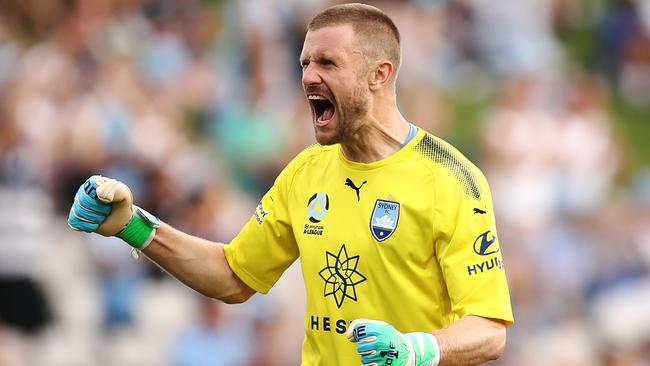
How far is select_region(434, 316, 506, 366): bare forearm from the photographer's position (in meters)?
4.76

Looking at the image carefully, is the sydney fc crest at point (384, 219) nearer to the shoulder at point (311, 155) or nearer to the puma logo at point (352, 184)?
the puma logo at point (352, 184)

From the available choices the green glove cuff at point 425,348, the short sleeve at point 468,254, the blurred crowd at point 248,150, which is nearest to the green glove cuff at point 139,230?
the short sleeve at point 468,254

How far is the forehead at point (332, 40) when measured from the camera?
17.0ft

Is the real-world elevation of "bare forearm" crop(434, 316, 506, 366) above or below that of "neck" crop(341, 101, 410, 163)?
below

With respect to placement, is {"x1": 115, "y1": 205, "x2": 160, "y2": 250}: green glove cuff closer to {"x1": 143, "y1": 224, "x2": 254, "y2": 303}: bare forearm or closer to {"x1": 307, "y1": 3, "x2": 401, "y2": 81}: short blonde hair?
{"x1": 143, "y1": 224, "x2": 254, "y2": 303}: bare forearm

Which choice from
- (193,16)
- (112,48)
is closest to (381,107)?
(112,48)

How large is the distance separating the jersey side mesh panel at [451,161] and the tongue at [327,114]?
39 centimetres

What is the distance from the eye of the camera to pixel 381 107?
534 cm

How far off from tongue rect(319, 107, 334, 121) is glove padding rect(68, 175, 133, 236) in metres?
0.93

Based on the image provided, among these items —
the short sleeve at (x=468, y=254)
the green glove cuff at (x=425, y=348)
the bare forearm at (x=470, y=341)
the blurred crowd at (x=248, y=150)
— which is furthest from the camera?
the blurred crowd at (x=248, y=150)

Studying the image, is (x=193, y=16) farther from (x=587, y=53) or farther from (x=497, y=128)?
(x=587, y=53)

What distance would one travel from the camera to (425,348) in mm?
4672

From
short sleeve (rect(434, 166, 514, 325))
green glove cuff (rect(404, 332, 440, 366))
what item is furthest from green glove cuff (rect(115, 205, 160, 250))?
green glove cuff (rect(404, 332, 440, 366))

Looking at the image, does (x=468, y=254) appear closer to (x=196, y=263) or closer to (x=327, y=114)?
(x=327, y=114)
